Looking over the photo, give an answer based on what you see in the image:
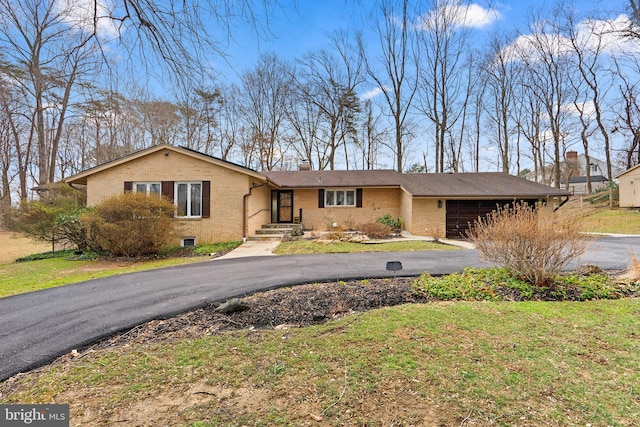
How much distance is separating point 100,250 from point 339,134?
63.9ft

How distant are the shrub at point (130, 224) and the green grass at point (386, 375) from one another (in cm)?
818

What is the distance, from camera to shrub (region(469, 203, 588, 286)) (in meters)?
5.19

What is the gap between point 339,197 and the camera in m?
17.0

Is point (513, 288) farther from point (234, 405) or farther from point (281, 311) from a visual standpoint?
point (234, 405)

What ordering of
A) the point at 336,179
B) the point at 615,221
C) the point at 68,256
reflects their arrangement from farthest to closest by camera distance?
the point at 615,221 < the point at 336,179 < the point at 68,256

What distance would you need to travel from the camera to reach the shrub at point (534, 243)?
5191mm

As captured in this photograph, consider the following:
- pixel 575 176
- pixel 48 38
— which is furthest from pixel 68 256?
pixel 575 176

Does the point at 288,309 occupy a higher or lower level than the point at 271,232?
lower

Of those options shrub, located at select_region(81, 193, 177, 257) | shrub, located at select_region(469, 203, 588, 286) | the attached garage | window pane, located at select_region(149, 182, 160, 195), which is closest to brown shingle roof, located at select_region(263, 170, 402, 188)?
the attached garage

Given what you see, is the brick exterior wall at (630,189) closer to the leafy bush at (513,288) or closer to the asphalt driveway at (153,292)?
the asphalt driveway at (153,292)

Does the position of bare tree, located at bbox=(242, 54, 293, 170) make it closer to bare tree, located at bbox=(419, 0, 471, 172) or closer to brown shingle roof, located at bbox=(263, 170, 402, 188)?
brown shingle roof, located at bbox=(263, 170, 402, 188)

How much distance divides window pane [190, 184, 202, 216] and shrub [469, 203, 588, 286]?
11148 millimetres

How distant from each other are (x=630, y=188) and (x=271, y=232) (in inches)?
1007

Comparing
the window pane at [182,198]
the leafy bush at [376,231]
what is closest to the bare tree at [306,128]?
the leafy bush at [376,231]
